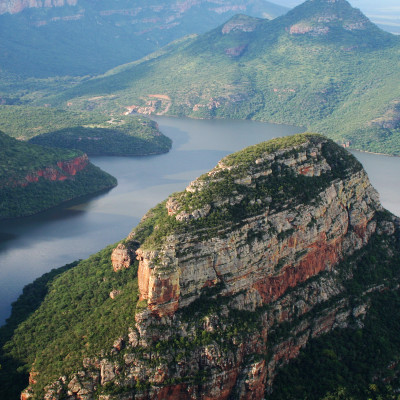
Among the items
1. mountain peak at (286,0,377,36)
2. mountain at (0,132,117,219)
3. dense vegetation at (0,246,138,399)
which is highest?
mountain peak at (286,0,377,36)

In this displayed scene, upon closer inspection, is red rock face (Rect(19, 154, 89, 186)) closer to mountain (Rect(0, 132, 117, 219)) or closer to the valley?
mountain (Rect(0, 132, 117, 219))

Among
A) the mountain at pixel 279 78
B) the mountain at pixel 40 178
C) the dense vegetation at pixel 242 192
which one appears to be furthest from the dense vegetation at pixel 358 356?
the mountain at pixel 279 78

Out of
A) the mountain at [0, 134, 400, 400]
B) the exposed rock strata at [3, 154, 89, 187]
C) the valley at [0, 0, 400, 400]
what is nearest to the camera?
the mountain at [0, 134, 400, 400]

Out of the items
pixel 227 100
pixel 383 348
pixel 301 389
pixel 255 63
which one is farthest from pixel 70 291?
pixel 255 63

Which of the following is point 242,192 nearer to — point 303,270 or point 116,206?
point 303,270

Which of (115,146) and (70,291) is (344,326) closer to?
(70,291)

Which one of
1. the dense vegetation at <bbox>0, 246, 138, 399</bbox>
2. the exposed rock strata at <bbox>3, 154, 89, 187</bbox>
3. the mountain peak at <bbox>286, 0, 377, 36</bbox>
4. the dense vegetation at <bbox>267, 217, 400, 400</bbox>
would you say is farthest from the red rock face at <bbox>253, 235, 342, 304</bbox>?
the mountain peak at <bbox>286, 0, 377, 36</bbox>

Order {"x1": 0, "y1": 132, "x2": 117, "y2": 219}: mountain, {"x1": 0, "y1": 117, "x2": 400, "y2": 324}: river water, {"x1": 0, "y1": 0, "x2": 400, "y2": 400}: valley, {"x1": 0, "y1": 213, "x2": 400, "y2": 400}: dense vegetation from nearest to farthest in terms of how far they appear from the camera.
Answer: {"x1": 0, "y1": 0, "x2": 400, "y2": 400}: valley < {"x1": 0, "y1": 213, "x2": 400, "y2": 400}: dense vegetation < {"x1": 0, "y1": 117, "x2": 400, "y2": 324}: river water < {"x1": 0, "y1": 132, "x2": 117, "y2": 219}: mountain
